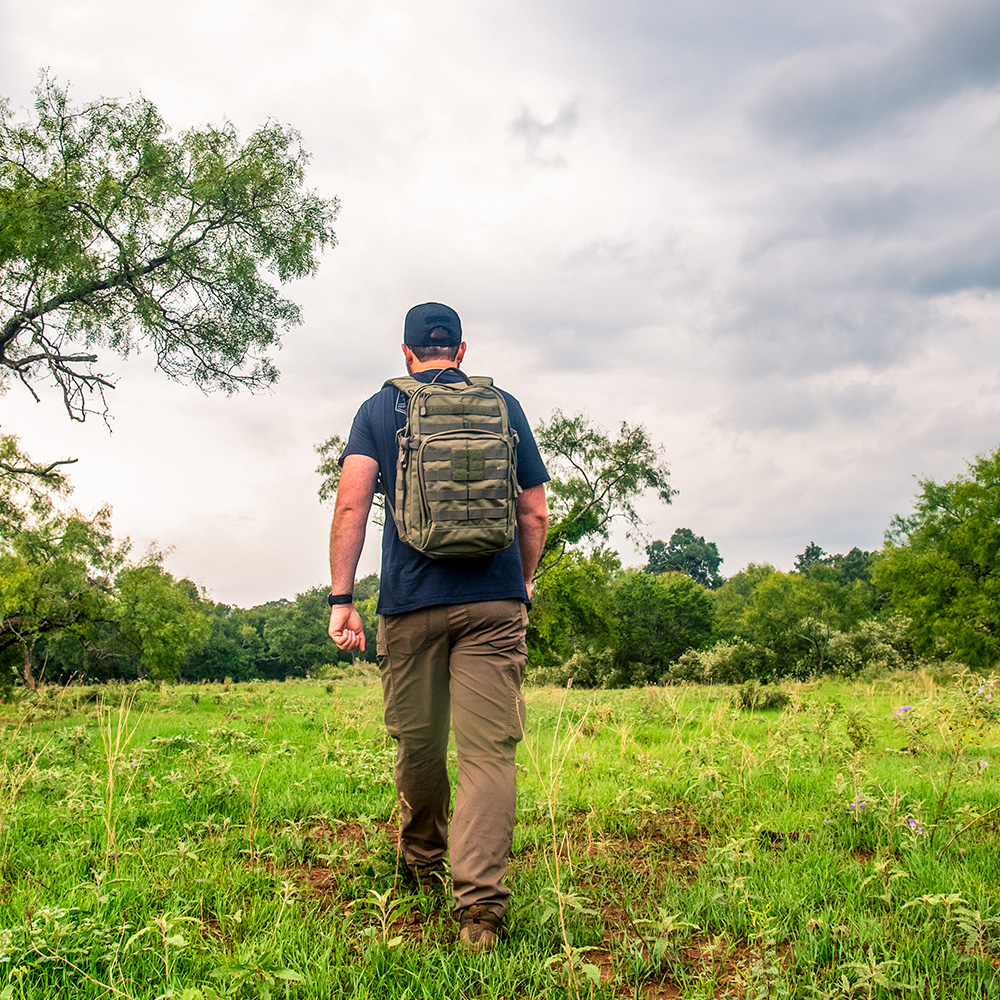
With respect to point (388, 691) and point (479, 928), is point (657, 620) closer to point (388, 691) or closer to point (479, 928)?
point (388, 691)

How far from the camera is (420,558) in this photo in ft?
9.98

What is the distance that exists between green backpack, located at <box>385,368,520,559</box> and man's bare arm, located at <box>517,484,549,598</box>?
36 centimetres

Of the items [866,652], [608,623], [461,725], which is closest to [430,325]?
[461,725]

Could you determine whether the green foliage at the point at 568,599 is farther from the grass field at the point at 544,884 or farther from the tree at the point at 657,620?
the grass field at the point at 544,884

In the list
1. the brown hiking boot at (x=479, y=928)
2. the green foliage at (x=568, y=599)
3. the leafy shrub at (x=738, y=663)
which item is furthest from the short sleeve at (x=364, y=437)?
the green foliage at (x=568, y=599)

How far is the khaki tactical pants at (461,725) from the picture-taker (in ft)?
8.67

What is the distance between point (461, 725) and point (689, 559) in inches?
4853

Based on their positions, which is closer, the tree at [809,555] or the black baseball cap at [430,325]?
the black baseball cap at [430,325]

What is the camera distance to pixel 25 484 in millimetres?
16734

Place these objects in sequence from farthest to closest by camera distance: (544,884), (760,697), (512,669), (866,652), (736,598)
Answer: (736,598)
(866,652)
(760,697)
(544,884)
(512,669)

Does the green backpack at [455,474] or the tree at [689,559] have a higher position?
the tree at [689,559]

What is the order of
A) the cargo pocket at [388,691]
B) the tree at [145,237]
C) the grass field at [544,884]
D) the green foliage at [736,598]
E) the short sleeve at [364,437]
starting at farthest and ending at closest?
the green foliage at [736,598]
the tree at [145,237]
the short sleeve at [364,437]
the cargo pocket at [388,691]
the grass field at [544,884]

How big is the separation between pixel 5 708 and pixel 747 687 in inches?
499

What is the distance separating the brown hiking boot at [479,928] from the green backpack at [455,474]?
1.31m
